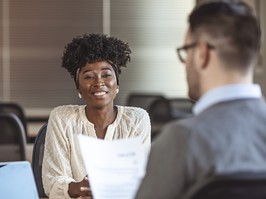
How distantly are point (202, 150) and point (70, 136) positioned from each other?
117 centimetres

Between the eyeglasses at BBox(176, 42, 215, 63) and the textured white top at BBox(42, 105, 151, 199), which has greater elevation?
the eyeglasses at BBox(176, 42, 215, 63)

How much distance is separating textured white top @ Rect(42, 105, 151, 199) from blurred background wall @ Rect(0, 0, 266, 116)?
11.3 feet

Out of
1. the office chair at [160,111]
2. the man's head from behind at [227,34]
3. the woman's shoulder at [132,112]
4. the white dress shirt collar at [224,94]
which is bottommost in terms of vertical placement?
the office chair at [160,111]

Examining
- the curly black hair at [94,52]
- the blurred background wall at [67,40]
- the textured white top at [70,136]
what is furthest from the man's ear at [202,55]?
the blurred background wall at [67,40]

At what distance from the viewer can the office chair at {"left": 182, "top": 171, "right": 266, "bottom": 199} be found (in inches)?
47.6

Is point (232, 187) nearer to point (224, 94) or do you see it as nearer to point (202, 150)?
point (202, 150)

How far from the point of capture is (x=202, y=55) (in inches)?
54.7

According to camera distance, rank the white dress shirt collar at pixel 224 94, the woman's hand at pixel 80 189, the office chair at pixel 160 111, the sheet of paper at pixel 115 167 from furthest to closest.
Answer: the office chair at pixel 160 111
the woman's hand at pixel 80 189
the sheet of paper at pixel 115 167
the white dress shirt collar at pixel 224 94

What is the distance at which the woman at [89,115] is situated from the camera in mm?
2354

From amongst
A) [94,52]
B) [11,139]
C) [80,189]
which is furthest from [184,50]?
[11,139]

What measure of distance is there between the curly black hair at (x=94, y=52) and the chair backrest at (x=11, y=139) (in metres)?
1.18

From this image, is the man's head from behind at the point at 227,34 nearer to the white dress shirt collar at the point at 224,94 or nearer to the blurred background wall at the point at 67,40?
the white dress shirt collar at the point at 224,94

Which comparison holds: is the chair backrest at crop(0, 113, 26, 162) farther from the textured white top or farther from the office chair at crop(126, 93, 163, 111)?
the office chair at crop(126, 93, 163, 111)

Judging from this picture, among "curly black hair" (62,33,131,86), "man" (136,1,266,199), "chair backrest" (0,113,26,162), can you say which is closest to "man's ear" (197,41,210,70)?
→ "man" (136,1,266,199)
